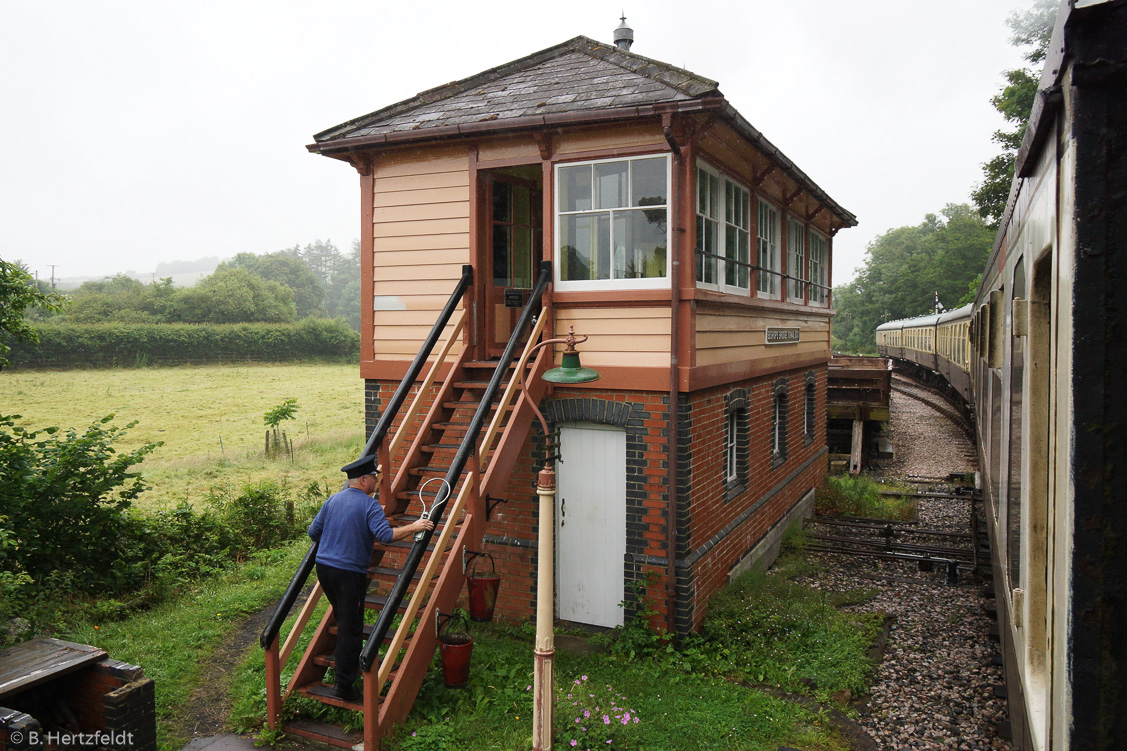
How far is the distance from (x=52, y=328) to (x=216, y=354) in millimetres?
10779

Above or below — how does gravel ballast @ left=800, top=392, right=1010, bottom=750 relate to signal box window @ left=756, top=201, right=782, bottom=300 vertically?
below

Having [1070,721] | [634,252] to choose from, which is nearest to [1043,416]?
[1070,721]

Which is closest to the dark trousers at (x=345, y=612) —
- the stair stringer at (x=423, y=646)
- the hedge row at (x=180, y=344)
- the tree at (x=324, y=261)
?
the stair stringer at (x=423, y=646)

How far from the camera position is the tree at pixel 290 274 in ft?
337

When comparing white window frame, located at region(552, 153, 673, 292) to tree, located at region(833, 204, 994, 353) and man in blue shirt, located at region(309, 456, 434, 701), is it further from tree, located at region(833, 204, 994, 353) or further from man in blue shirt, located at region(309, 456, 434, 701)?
tree, located at region(833, 204, 994, 353)

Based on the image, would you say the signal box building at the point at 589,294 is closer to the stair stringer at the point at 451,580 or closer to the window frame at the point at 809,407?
the stair stringer at the point at 451,580

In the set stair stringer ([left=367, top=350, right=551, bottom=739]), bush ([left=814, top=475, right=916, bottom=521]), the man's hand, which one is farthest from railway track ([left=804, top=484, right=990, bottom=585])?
the man's hand

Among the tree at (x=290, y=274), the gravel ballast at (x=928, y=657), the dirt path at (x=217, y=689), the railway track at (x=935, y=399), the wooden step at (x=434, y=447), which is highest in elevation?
the tree at (x=290, y=274)

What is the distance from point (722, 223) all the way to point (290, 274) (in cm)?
10428

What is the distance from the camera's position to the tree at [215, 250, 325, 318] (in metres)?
103

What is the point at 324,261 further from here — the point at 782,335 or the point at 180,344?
the point at 782,335

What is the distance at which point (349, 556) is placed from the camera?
5.81 metres

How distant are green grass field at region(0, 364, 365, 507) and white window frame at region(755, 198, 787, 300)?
1085 centimetres

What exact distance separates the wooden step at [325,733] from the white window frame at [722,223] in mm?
5522
